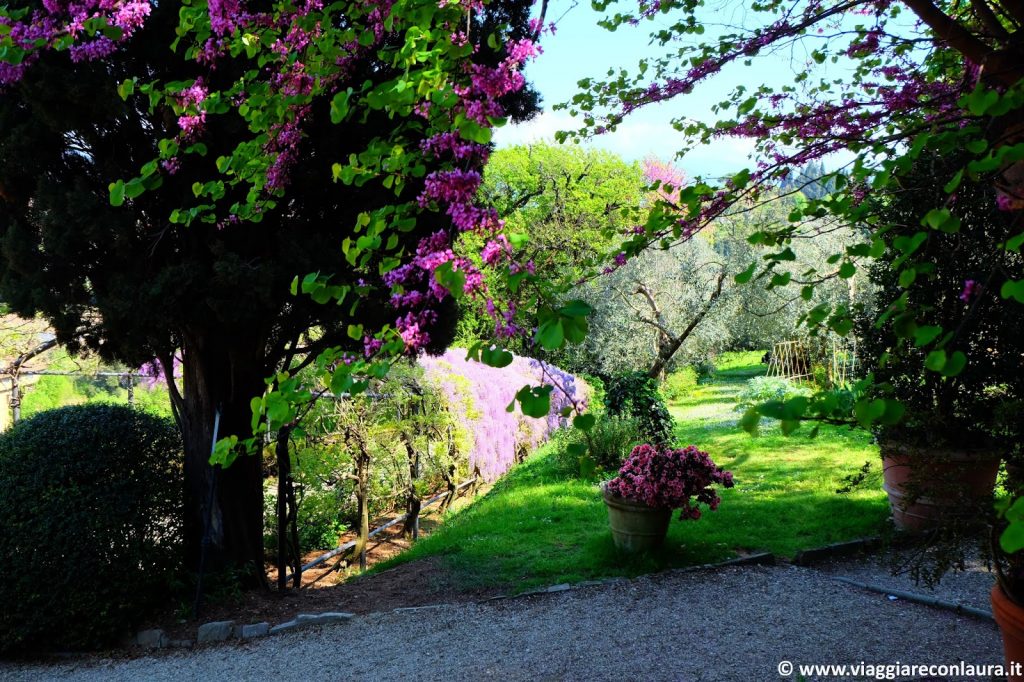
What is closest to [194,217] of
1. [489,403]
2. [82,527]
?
[82,527]

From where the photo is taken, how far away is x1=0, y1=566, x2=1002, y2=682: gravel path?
13.0 feet

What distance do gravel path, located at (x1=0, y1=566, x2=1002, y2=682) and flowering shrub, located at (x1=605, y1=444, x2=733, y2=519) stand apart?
1.77 ft

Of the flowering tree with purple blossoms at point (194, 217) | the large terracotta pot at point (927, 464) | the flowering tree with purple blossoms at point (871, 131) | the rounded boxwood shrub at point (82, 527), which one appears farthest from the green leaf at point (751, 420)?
the rounded boxwood shrub at point (82, 527)

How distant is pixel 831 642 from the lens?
410 centimetres

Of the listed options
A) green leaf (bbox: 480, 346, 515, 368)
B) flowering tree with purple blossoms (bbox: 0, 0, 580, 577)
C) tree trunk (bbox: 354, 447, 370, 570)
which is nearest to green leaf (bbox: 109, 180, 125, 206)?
flowering tree with purple blossoms (bbox: 0, 0, 580, 577)

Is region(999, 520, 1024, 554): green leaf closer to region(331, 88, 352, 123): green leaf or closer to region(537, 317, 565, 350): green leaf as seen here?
region(537, 317, 565, 350): green leaf

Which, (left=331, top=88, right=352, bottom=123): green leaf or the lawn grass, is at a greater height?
(left=331, top=88, right=352, bottom=123): green leaf

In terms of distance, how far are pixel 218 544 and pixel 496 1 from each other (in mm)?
4467

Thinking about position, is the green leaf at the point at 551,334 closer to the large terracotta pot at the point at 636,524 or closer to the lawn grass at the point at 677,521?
the large terracotta pot at the point at 636,524

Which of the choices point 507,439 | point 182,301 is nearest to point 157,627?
point 182,301

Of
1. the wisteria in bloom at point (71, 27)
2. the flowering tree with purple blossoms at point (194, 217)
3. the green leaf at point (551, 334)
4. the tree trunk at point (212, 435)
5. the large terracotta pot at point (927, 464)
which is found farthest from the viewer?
the tree trunk at point (212, 435)

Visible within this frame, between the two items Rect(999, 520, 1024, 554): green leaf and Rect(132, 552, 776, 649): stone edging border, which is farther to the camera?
Rect(132, 552, 776, 649): stone edging border

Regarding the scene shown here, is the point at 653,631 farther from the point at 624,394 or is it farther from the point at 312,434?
the point at 624,394

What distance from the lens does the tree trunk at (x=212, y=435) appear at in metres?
5.58
